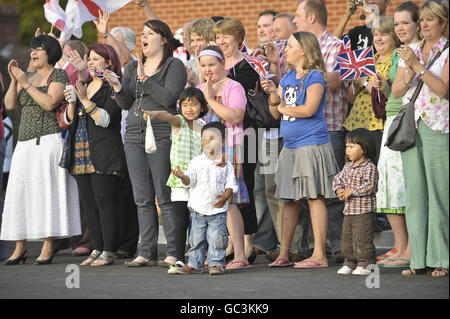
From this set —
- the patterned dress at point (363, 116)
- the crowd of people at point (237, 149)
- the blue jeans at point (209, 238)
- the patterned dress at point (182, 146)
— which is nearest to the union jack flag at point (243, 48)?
the crowd of people at point (237, 149)

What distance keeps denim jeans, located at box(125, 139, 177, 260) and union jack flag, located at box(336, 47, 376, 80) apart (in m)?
1.77

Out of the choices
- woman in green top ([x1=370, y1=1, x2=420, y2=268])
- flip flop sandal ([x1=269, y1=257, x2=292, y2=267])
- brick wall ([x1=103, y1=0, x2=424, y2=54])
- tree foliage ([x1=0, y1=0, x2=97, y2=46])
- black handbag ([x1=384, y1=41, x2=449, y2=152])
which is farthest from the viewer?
tree foliage ([x1=0, y1=0, x2=97, y2=46])

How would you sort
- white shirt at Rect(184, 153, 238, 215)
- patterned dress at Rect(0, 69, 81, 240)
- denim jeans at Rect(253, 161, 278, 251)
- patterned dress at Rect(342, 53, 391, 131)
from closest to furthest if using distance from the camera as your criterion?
white shirt at Rect(184, 153, 238, 215)
patterned dress at Rect(342, 53, 391, 131)
patterned dress at Rect(0, 69, 81, 240)
denim jeans at Rect(253, 161, 278, 251)

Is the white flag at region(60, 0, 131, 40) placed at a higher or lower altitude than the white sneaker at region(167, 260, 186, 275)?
higher

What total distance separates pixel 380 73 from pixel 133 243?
10.1ft

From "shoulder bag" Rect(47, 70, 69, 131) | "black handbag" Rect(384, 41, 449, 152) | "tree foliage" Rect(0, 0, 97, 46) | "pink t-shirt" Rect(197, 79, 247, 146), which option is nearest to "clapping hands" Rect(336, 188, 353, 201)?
"black handbag" Rect(384, 41, 449, 152)

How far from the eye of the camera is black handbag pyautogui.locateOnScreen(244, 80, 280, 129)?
884cm

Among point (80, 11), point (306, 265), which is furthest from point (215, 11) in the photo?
point (306, 265)

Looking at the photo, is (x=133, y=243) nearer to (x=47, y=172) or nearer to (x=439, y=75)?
(x=47, y=172)

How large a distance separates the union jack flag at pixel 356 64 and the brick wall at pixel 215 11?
5.04m

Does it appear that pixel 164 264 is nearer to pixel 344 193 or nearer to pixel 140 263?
pixel 140 263

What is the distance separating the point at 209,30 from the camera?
949cm

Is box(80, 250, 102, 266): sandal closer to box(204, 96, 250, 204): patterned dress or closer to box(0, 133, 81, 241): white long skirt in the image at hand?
box(0, 133, 81, 241): white long skirt

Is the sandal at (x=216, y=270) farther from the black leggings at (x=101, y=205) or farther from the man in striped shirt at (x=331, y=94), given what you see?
the man in striped shirt at (x=331, y=94)
